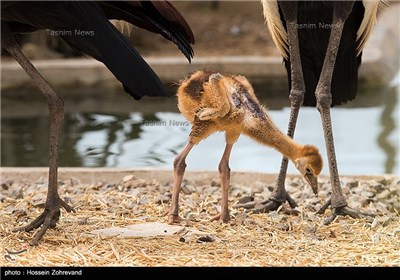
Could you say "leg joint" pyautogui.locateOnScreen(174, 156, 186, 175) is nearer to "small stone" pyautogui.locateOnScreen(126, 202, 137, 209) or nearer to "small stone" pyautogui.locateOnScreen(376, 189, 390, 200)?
"small stone" pyautogui.locateOnScreen(126, 202, 137, 209)

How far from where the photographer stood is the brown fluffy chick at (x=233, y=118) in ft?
13.9

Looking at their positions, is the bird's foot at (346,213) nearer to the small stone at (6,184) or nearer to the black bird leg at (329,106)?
the black bird leg at (329,106)

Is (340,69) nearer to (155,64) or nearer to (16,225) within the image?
(16,225)

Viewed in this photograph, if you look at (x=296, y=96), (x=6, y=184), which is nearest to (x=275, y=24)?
(x=296, y=96)

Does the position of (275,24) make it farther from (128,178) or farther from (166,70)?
(166,70)

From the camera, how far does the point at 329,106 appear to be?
4.78 m

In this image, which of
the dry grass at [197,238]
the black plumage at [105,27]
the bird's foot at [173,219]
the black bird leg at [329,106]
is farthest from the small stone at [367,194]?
the black plumage at [105,27]

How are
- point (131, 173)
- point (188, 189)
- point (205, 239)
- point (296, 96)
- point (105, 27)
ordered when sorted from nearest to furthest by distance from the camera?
point (105, 27), point (205, 239), point (296, 96), point (188, 189), point (131, 173)

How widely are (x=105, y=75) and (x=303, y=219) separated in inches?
185

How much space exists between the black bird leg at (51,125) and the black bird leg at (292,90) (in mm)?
1150

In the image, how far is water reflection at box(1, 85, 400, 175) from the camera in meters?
7.43

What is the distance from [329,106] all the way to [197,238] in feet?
3.42

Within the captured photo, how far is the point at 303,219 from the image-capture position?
4785 millimetres
